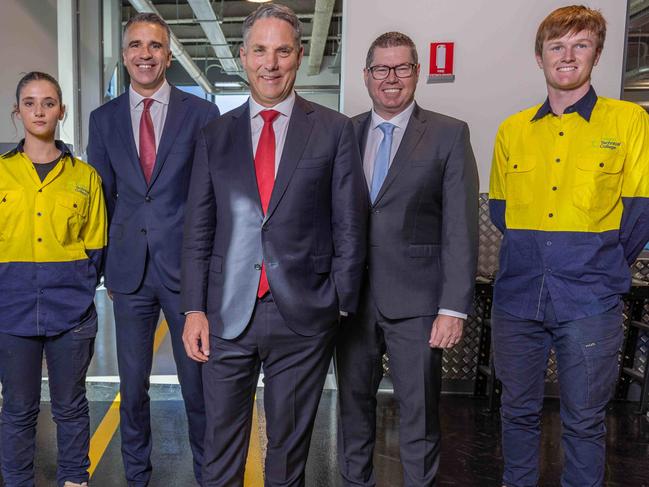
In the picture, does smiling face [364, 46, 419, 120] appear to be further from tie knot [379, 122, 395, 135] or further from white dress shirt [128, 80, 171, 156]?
white dress shirt [128, 80, 171, 156]

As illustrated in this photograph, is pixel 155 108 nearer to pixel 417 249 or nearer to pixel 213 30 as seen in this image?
pixel 417 249

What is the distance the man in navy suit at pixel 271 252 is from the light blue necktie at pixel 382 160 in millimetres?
269

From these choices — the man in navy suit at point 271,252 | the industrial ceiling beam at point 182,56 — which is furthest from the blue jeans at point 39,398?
the industrial ceiling beam at point 182,56

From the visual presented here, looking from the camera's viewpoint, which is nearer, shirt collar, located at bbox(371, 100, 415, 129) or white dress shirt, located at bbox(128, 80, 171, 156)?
shirt collar, located at bbox(371, 100, 415, 129)

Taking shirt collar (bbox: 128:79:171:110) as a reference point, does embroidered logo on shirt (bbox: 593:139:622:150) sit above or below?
below

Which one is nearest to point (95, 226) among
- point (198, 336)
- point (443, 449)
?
point (198, 336)

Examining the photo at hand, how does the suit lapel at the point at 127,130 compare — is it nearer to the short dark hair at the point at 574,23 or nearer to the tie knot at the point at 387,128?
the tie knot at the point at 387,128

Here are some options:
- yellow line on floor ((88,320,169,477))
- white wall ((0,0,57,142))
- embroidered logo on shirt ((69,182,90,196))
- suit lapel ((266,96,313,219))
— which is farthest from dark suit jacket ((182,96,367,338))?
white wall ((0,0,57,142))

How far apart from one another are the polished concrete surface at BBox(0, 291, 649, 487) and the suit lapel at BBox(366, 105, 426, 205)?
4.49 feet

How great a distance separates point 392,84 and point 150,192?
94cm

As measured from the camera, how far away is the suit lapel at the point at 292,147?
1.63 meters

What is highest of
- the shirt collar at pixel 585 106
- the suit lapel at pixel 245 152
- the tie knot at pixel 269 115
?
the shirt collar at pixel 585 106

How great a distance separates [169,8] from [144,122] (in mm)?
7936

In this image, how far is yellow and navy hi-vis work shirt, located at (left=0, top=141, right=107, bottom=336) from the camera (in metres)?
2.09
